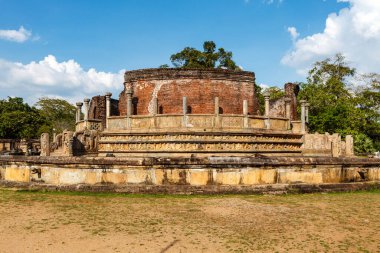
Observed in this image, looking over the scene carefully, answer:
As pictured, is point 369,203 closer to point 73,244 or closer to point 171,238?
point 171,238

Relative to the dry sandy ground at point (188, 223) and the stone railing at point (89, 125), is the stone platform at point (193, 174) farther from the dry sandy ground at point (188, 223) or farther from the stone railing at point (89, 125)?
the stone railing at point (89, 125)

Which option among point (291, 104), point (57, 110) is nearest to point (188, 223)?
point (291, 104)

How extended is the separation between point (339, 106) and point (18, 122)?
3561cm

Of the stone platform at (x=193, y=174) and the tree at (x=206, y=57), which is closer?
the stone platform at (x=193, y=174)

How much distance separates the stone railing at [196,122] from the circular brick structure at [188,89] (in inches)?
179

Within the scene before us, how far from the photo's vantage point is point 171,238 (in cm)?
416

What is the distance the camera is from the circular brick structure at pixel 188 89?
2097cm

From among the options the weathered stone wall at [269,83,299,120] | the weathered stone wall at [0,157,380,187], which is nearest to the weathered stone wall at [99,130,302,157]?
the weathered stone wall at [269,83,299,120]

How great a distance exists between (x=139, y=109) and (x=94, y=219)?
672 inches

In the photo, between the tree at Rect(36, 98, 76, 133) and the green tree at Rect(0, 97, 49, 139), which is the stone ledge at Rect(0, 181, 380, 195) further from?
the tree at Rect(36, 98, 76, 133)

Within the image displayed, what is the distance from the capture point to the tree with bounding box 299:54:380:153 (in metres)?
31.0

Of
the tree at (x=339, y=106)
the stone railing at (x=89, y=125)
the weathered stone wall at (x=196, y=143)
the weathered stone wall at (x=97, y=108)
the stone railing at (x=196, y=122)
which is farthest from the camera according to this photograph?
the tree at (x=339, y=106)

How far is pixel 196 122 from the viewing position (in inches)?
595

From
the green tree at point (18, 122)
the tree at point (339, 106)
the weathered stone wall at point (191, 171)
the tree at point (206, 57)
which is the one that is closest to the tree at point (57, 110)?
the green tree at point (18, 122)
